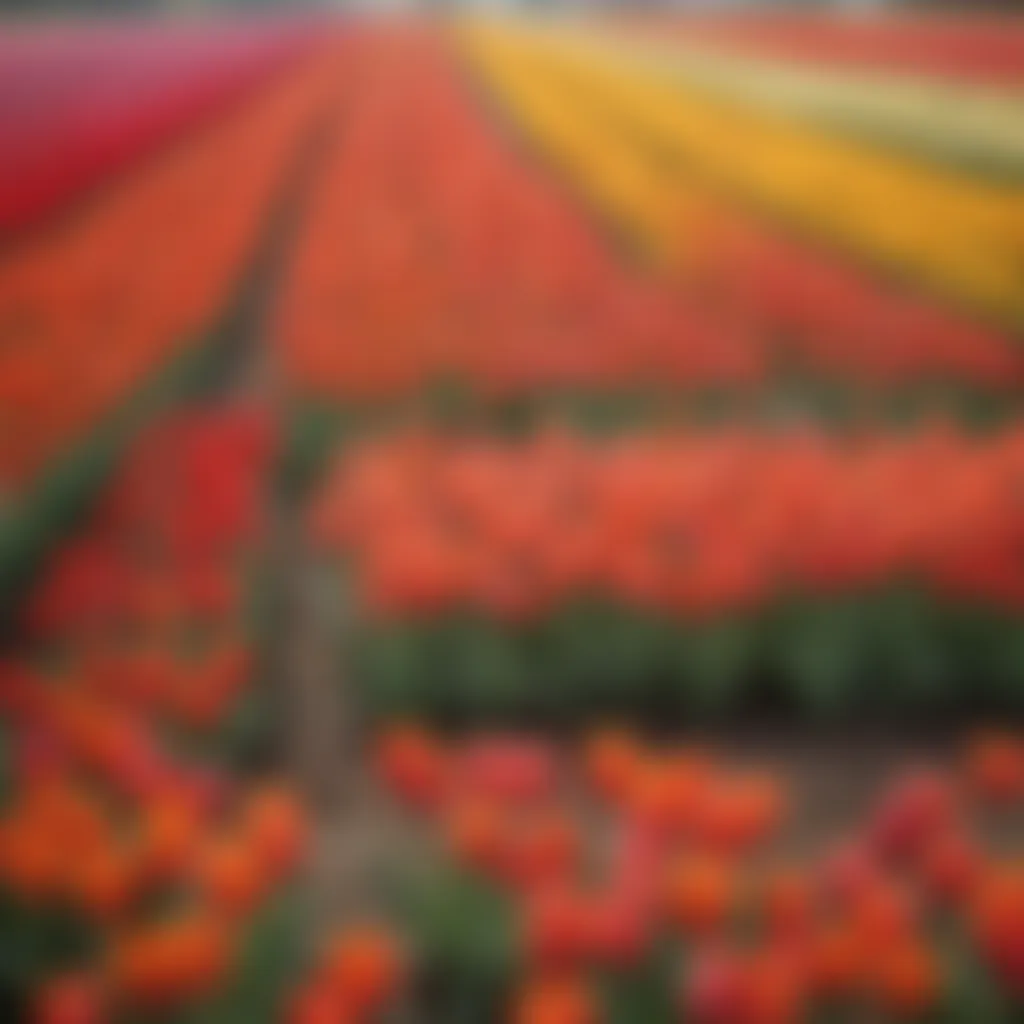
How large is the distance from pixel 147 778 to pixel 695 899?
2.06ft

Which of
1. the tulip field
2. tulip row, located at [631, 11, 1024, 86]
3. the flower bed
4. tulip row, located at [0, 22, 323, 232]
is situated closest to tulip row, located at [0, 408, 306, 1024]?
the tulip field

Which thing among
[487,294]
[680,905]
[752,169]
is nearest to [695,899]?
[680,905]

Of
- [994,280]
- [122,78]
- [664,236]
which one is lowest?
[664,236]

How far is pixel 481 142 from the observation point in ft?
8.91

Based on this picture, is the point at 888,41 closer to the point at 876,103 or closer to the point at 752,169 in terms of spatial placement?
the point at 876,103

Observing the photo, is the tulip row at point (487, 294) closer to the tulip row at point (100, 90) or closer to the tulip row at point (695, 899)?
the tulip row at point (100, 90)

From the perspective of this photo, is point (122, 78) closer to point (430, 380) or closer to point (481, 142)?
point (430, 380)

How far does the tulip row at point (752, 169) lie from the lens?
1033mm

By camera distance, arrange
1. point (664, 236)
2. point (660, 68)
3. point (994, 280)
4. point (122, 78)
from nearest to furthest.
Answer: point (994, 280) < point (122, 78) < point (660, 68) < point (664, 236)

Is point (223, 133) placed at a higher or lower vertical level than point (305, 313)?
higher

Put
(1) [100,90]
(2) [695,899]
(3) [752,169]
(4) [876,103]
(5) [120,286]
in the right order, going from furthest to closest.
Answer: (5) [120,286] < (3) [752,169] < (1) [100,90] < (2) [695,899] < (4) [876,103]

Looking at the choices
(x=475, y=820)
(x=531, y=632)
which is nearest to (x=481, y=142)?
(x=531, y=632)

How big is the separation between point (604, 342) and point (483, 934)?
1310 mm

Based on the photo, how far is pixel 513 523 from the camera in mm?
1934
